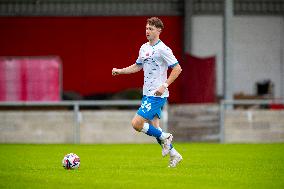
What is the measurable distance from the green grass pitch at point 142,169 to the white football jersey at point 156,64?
1.23 meters

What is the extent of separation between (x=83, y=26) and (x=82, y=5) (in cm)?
106

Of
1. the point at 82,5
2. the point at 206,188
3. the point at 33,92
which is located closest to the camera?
the point at 206,188

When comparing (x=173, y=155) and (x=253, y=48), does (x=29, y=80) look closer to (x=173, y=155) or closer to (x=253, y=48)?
(x=253, y=48)

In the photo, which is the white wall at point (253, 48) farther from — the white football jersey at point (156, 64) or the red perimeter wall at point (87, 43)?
the white football jersey at point (156, 64)

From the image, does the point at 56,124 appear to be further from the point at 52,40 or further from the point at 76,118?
the point at 52,40

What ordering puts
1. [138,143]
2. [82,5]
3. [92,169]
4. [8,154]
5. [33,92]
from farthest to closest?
[82,5]
[33,92]
[138,143]
[8,154]
[92,169]

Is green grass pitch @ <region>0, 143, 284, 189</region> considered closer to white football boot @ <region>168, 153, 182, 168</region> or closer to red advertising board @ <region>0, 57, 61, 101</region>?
white football boot @ <region>168, 153, 182, 168</region>

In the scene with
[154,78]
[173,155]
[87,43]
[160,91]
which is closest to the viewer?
[160,91]

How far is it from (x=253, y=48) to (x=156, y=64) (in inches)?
1055

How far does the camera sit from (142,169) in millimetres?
13055

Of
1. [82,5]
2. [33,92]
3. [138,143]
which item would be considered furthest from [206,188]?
[82,5]

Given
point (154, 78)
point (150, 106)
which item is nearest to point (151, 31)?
point (154, 78)

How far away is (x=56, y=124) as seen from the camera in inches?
875

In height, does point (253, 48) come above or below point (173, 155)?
above
